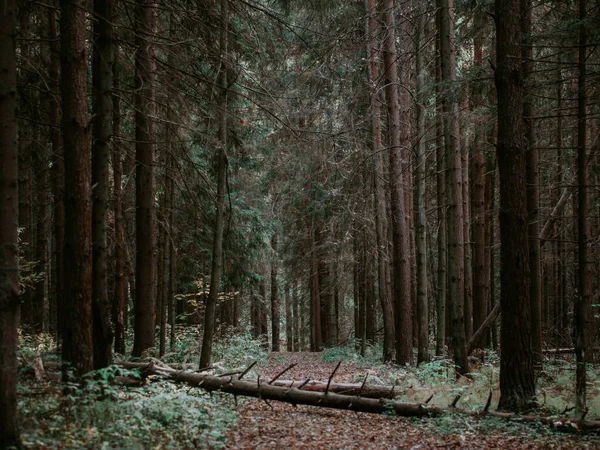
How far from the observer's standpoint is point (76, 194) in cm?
614

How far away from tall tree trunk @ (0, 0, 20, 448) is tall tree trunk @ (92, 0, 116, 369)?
2.48 metres

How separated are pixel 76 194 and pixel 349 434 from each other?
4.98 meters

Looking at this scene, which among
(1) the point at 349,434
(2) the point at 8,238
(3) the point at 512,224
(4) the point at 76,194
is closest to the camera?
(2) the point at 8,238

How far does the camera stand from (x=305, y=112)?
13.9m

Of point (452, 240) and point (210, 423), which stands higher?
point (452, 240)

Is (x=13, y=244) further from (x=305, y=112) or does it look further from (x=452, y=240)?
(x=305, y=112)

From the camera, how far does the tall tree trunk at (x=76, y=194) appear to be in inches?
240

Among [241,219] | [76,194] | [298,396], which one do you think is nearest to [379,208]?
[241,219]

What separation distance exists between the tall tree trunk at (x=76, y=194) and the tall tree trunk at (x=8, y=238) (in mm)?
1310

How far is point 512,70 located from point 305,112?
6.91 meters

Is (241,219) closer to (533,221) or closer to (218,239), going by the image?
(218,239)

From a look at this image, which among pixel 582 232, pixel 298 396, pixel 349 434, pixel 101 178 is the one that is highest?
pixel 101 178

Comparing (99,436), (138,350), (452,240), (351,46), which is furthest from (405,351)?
(99,436)

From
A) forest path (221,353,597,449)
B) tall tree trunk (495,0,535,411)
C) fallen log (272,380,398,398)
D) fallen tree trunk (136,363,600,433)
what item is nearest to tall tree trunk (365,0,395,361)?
fallen log (272,380,398,398)
